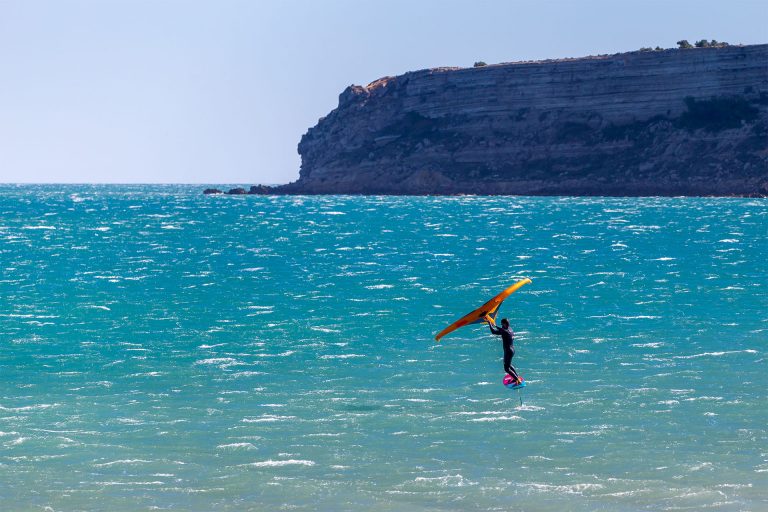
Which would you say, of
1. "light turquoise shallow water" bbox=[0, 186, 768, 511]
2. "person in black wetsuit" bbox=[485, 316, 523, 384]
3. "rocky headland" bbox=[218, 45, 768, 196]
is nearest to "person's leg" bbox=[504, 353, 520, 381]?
"person in black wetsuit" bbox=[485, 316, 523, 384]

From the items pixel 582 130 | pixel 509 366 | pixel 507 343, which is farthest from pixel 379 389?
pixel 582 130

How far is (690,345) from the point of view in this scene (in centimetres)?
2933

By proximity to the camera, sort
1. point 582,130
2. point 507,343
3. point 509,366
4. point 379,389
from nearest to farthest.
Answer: point 507,343 < point 509,366 < point 379,389 < point 582,130

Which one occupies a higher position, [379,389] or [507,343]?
[507,343]

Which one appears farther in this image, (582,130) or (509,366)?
(582,130)

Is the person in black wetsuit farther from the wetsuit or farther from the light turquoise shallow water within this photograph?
the light turquoise shallow water

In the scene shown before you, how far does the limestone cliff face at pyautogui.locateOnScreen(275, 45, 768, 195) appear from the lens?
16200 cm

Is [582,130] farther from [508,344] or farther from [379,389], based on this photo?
[508,344]

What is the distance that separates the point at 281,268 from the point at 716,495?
123ft

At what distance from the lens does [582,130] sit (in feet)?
569

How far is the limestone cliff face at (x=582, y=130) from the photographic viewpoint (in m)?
162

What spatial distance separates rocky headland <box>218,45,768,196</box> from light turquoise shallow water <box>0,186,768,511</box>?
115 meters

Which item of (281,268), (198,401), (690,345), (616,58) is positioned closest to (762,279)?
(690,345)

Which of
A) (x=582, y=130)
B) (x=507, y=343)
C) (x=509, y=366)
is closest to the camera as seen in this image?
(x=507, y=343)
